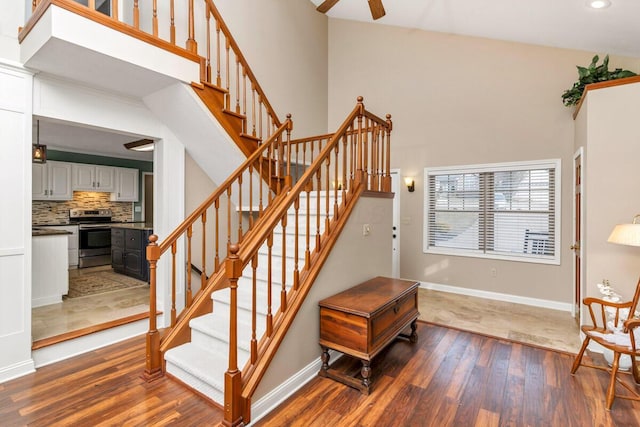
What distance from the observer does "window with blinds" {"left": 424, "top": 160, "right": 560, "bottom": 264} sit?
14.8 ft

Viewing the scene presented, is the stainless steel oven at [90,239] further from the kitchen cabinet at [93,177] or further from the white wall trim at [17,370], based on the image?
the white wall trim at [17,370]

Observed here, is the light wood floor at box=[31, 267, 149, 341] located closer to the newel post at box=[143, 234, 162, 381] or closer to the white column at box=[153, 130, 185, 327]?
the white column at box=[153, 130, 185, 327]

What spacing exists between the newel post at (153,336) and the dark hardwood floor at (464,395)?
1059 mm

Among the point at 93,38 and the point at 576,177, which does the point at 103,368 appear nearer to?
the point at 93,38

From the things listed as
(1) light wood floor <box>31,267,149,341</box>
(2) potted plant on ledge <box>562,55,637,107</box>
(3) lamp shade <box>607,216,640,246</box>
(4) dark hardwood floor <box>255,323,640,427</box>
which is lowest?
(4) dark hardwood floor <box>255,323,640,427</box>

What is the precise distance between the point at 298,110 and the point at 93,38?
3863 millimetres

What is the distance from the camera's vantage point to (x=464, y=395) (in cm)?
232

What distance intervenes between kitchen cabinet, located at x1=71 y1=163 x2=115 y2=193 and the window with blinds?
7082 mm

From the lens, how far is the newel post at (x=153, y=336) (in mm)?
2420

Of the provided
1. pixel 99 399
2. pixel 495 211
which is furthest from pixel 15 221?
pixel 495 211

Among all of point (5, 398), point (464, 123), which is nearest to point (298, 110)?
point (464, 123)

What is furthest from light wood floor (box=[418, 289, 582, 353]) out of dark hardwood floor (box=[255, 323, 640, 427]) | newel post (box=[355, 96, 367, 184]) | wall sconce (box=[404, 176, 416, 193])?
newel post (box=[355, 96, 367, 184])

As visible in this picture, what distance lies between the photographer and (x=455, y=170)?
5.15 m

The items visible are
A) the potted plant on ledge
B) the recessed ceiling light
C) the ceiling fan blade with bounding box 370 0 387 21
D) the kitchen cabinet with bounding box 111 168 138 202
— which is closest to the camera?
the recessed ceiling light
